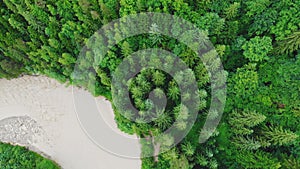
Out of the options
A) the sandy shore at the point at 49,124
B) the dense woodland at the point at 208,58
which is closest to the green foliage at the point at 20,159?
the sandy shore at the point at 49,124

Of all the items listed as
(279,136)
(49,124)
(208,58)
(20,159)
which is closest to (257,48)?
(208,58)

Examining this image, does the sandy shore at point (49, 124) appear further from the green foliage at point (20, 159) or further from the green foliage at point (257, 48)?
the green foliage at point (257, 48)

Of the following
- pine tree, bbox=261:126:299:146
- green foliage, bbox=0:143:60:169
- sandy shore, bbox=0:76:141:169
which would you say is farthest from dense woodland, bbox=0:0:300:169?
green foliage, bbox=0:143:60:169

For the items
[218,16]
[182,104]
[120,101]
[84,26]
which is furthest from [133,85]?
[218,16]

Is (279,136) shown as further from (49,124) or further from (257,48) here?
(49,124)

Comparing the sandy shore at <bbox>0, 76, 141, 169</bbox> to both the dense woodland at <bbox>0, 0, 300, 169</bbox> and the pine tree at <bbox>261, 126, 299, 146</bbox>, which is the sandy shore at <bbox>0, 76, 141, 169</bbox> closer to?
the dense woodland at <bbox>0, 0, 300, 169</bbox>

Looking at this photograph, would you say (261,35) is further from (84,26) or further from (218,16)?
(84,26)
